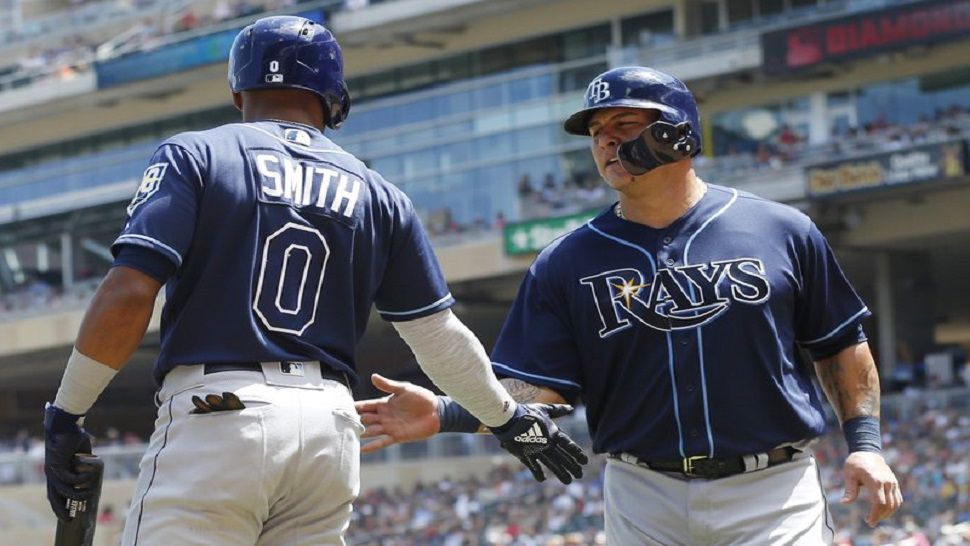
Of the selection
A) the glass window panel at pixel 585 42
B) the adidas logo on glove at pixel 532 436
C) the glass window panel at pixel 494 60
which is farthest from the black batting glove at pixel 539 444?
the glass window panel at pixel 494 60

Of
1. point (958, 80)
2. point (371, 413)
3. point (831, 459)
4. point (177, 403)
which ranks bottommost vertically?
point (831, 459)

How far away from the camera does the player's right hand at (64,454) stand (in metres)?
4.21

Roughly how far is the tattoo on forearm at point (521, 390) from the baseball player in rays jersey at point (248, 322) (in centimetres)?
97

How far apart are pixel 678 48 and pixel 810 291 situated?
91.3 feet

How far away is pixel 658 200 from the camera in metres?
5.37

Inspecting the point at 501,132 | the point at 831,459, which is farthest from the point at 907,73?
the point at 831,459

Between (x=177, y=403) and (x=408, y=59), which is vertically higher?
(x=177, y=403)

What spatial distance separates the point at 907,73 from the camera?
29938 millimetres

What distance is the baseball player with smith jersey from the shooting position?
16.5ft

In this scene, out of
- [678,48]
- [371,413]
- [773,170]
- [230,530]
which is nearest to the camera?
[230,530]

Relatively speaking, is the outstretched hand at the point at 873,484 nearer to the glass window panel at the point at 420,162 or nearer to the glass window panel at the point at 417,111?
the glass window panel at the point at 420,162

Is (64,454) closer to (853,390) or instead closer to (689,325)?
(689,325)

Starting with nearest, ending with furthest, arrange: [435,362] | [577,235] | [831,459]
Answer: [435,362], [577,235], [831,459]

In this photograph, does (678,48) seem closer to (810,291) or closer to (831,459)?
(831,459)
